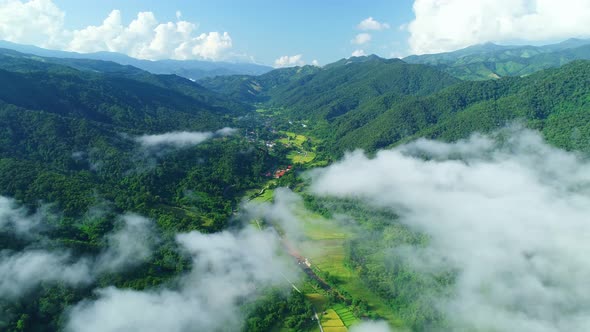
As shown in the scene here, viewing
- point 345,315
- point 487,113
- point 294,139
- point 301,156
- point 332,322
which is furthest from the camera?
point 294,139

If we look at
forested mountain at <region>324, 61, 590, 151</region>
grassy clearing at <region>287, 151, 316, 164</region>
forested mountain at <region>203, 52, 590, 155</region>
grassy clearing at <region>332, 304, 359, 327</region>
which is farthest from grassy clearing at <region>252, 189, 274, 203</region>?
forested mountain at <region>324, 61, 590, 151</region>

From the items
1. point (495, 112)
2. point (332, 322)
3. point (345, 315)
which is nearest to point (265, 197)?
point (345, 315)

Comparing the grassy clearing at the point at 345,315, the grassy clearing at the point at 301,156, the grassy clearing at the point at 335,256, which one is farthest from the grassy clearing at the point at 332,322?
the grassy clearing at the point at 301,156

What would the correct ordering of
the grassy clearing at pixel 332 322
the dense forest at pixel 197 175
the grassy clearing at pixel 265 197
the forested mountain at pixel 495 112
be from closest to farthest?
the grassy clearing at pixel 332 322 < the dense forest at pixel 197 175 < the grassy clearing at pixel 265 197 < the forested mountain at pixel 495 112

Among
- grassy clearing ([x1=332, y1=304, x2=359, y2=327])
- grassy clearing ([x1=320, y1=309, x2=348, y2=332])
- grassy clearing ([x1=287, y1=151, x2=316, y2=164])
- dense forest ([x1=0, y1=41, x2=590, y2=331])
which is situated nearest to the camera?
grassy clearing ([x1=320, y1=309, x2=348, y2=332])

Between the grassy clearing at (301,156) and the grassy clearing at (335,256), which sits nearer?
the grassy clearing at (335,256)

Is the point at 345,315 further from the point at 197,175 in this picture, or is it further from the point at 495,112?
the point at 495,112

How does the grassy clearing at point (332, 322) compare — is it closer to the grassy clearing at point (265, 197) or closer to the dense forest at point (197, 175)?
the dense forest at point (197, 175)

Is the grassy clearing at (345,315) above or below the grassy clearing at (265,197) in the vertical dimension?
below

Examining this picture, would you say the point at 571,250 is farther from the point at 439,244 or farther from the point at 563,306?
the point at 439,244

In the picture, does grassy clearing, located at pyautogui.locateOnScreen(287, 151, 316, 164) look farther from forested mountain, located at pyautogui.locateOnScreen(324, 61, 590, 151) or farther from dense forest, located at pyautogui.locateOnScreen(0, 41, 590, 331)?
forested mountain, located at pyautogui.locateOnScreen(324, 61, 590, 151)

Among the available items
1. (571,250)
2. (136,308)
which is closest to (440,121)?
(571,250)
